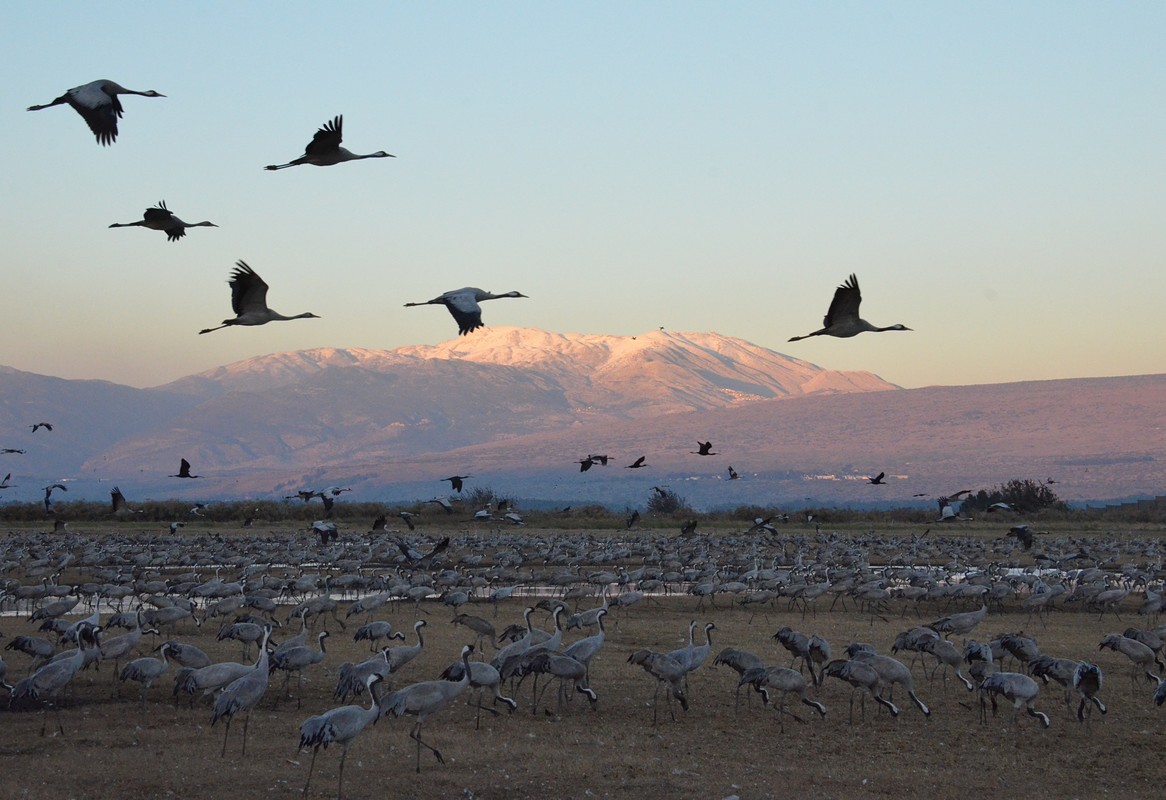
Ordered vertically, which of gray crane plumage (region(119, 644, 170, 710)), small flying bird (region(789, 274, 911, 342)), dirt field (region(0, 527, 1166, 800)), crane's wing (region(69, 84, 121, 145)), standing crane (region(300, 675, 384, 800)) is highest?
crane's wing (region(69, 84, 121, 145))

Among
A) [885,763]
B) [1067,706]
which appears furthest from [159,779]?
[1067,706]

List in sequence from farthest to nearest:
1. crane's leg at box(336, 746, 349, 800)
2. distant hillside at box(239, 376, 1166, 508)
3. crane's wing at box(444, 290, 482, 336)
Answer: distant hillside at box(239, 376, 1166, 508) → crane's wing at box(444, 290, 482, 336) → crane's leg at box(336, 746, 349, 800)

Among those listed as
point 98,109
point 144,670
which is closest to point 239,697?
point 144,670

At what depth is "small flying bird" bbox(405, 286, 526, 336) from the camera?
15805 mm

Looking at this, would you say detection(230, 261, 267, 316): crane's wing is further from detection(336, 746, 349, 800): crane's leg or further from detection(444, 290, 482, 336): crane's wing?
detection(336, 746, 349, 800): crane's leg

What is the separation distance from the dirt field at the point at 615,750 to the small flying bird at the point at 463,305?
4546 millimetres

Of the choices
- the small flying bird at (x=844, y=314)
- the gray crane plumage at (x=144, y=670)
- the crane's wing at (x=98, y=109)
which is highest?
the crane's wing at (x=98, y=109)

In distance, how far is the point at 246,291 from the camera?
1548 cm

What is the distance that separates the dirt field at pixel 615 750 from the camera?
11.6 m

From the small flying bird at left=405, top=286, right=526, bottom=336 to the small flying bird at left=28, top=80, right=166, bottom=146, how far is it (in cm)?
391

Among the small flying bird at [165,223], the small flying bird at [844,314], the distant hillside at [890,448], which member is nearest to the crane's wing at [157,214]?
the small flying bird at [165,223]

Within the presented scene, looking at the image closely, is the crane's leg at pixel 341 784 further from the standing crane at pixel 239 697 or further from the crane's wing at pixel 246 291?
the crane's wing at pixel 246 291

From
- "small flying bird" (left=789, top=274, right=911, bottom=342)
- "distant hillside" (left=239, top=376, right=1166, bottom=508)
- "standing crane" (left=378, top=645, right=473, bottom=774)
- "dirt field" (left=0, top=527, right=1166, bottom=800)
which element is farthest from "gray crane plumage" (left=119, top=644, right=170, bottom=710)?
"distant hillside" (left=239, top=376, right=1166, bottom=508)

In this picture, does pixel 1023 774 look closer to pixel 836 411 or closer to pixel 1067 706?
pixel 1067 706
